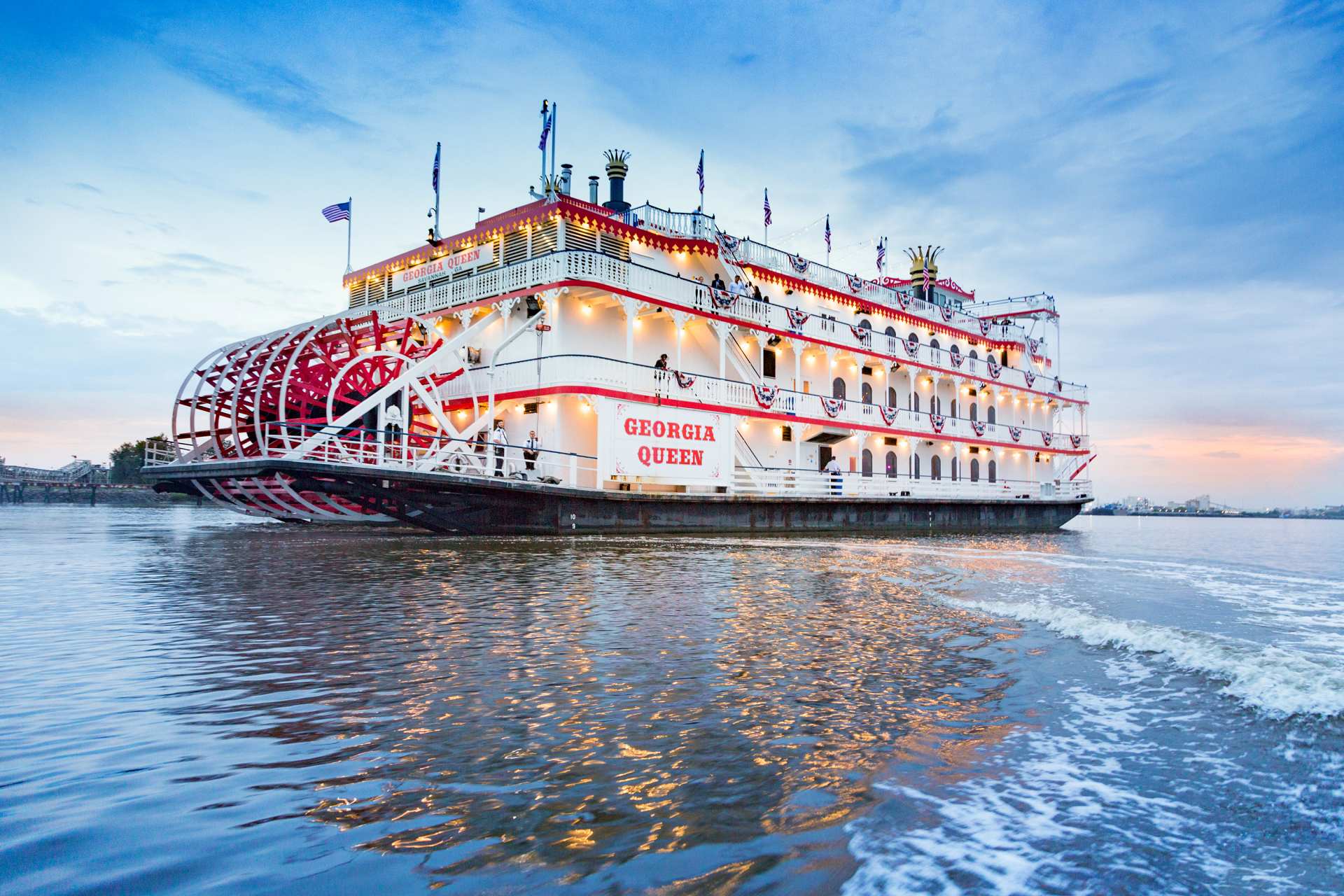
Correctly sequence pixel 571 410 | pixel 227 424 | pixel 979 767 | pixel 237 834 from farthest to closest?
pixel 227 424 < pixel 571 410 < pixel 979 767 < pixel 237 834

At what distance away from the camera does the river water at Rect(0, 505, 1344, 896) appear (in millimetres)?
2578

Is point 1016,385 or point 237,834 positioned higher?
point 1016,385

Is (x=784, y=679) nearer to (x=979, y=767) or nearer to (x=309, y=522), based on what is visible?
(x=979, y=767)

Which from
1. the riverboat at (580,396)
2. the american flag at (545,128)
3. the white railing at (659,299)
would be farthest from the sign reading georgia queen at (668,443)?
the american flag at (545,128)

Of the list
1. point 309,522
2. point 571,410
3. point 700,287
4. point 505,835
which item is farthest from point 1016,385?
point 505,835

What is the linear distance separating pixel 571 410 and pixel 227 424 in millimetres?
9057

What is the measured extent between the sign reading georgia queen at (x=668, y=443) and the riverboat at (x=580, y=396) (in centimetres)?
5

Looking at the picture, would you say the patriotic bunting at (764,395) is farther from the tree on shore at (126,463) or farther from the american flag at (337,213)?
the tree on shore at (126,463)

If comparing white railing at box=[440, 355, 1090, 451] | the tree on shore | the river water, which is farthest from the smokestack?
the tree on shore

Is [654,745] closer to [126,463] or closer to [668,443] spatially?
[668,443]

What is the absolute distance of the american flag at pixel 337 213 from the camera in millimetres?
23469

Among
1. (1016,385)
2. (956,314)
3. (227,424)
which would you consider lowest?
(227,424)

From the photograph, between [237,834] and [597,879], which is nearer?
[597,879]

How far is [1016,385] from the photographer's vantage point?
33062 mm
